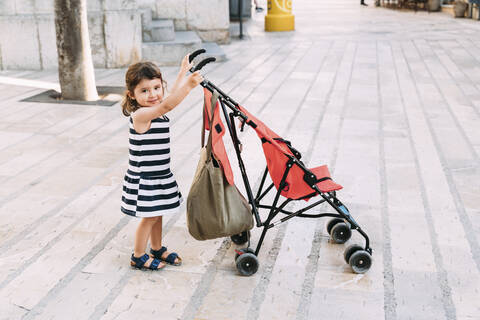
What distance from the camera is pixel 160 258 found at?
3736 millimetres

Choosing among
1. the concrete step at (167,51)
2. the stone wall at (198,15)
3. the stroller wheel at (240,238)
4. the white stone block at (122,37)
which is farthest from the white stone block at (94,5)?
the stroller wheel at (240,238)

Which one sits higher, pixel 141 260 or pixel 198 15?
pixel 198 15

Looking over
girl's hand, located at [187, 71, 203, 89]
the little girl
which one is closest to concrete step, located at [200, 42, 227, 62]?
the little girl

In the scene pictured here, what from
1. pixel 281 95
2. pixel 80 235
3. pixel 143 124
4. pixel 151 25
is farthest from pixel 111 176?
pixel 151 25

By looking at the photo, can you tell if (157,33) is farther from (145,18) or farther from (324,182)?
(324,182)

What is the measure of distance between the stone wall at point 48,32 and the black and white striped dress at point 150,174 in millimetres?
7355

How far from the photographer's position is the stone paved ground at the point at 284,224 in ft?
10.9

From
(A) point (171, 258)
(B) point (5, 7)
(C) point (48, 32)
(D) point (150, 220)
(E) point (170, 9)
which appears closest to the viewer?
(D) point (150, 220)

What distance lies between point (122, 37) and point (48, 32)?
48.5 inches

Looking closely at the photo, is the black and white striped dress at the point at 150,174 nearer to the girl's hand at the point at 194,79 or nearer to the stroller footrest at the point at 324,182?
the girl's hand at the point at 194,79

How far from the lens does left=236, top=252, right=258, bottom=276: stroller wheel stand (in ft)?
11.6

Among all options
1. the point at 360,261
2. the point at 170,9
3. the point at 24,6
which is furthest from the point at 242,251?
the point at 170,9

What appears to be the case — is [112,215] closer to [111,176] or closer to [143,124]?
[111,176]

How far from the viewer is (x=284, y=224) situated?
430 cm
